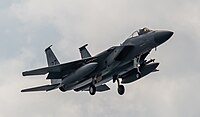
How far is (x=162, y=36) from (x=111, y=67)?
4.71 m

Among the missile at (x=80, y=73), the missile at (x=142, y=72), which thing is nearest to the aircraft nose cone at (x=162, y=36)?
the missile at (x=142, y=72)

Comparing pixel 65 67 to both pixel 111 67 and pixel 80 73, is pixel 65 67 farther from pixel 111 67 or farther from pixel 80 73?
pixel 111 67

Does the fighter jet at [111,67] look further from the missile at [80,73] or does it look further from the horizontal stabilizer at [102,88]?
the horizontal stabilizer at [102,88]

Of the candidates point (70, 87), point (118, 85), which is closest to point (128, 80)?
point (118, 85)

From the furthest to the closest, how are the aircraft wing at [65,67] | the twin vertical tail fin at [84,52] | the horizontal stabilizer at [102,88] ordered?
the horizontal stabilizer at [102,88], the twin vertical tail fin at [84,52], the aircraft wing at [65,67]

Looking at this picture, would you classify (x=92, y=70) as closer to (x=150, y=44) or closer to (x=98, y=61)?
(x=98, y=61)

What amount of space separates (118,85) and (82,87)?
2.66m

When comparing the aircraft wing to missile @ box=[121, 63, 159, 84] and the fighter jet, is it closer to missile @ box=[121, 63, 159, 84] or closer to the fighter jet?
the fighter jet

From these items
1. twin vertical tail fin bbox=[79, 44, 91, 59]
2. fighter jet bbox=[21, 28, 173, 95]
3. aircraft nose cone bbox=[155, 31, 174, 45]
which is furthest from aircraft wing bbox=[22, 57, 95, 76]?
aircraft nose cone bbox=[155, 31, 174, 45]

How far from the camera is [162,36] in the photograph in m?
49.3

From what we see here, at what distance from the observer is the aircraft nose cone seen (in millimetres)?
49250

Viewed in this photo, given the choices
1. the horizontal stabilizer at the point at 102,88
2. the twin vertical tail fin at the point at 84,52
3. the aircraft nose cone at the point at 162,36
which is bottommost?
the horizontal stabilizer at the point at 102,88

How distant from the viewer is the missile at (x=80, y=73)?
5209 cm

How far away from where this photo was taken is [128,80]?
182 ft
